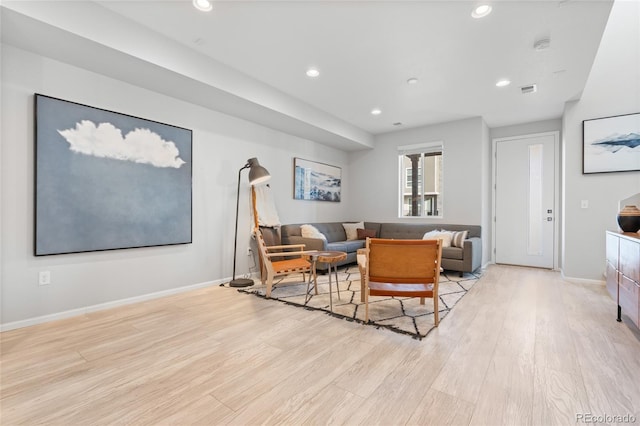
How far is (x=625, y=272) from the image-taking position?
7.89ft

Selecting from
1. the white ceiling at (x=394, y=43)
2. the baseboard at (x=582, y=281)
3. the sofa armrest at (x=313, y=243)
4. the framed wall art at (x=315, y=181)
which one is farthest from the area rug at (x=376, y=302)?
the white ceiling at (x=394, y=43)

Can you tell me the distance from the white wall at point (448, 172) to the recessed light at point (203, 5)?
4579 millimetres

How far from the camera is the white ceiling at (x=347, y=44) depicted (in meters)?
2.40

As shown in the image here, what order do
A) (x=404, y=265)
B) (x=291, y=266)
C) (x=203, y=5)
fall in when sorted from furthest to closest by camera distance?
(x=291, y=266) < (x=404, y=265) < (x=203, y=5)

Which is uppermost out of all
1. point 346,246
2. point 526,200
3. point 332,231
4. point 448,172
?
point 448,172

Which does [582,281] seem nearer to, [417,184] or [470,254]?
[470,254]

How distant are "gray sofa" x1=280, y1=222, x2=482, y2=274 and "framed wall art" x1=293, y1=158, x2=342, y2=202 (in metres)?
0.65

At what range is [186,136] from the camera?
12.3 feet

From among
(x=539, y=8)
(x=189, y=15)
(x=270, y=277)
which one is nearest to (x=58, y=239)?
(x=270, y=277)

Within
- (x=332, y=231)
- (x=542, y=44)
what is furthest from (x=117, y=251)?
(x=542, y=44)

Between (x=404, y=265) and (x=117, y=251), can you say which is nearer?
(x=404, y=265)

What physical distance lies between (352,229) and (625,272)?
4.15m

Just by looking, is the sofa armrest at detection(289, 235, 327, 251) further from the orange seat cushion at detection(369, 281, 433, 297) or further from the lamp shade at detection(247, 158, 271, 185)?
the orange seat cushion at detection(369, 281, 433, 297)

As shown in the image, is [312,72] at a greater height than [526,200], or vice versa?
[312,72]
